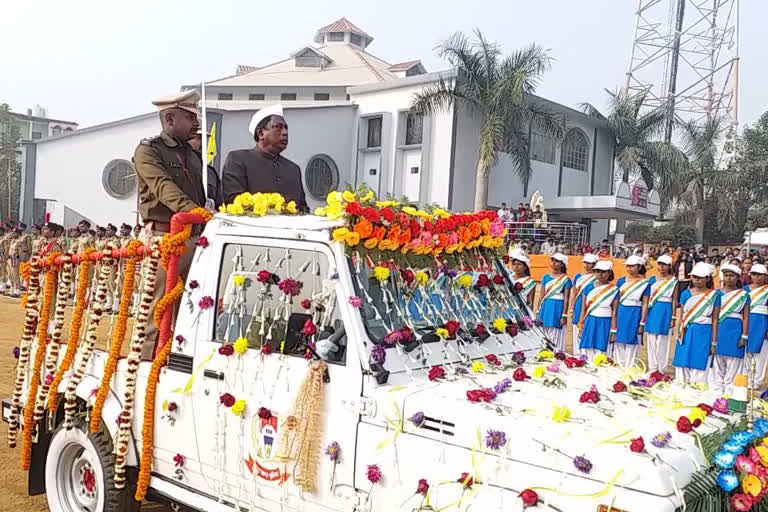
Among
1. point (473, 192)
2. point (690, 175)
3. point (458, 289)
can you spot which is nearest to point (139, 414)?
point (458, 289)

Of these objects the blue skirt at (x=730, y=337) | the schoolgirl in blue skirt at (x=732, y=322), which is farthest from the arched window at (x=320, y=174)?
the blue skirt at (x=730, y=337)

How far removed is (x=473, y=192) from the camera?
26.7 m

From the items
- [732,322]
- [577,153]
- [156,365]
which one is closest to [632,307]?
[732,322]

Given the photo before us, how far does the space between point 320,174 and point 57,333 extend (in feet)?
76.1

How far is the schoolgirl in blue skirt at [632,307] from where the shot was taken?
30.6 feet

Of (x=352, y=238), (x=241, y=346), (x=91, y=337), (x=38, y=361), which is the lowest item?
(x=38, y=361)

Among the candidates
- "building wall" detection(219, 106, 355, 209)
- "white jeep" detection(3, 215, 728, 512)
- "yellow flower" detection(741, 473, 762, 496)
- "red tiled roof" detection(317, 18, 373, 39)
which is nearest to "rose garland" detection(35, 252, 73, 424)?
"white jeep" detection(3, 215, 728, 512)

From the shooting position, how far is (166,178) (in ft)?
14.7

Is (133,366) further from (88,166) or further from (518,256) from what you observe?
(88,166)

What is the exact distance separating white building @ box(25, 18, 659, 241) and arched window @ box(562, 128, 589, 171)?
0.24 ft

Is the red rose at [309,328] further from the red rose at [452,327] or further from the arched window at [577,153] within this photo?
the arched window at [577,153]

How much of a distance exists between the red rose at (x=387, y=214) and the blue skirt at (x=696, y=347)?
6525 millimetres

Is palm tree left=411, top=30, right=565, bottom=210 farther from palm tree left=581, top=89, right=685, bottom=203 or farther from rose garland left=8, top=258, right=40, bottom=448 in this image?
rose garland left=8, top=258, right=40, bottom=448

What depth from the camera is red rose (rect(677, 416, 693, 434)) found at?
292cm
